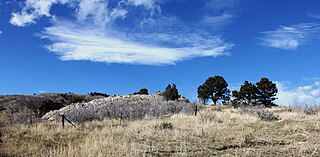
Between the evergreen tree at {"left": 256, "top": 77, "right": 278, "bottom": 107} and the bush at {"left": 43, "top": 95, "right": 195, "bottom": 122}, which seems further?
the evergreen tree at {"left": 256, "top": 77, "right": 278, "bottom": 107}

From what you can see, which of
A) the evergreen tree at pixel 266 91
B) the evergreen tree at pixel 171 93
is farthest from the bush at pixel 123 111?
the evergreen tree at pixel 266 91

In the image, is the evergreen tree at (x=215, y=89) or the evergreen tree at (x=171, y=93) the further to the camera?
the evergreen tree at (x=215, y=89)

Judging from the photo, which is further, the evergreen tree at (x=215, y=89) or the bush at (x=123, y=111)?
the evergreen tree at (x=215, y=89)

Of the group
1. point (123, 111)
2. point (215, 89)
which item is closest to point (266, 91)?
point (215, 89)

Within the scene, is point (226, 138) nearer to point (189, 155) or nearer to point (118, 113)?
point (189, 155)

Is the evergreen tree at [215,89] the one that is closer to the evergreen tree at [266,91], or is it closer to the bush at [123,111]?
the evergreen tree at [266,91]

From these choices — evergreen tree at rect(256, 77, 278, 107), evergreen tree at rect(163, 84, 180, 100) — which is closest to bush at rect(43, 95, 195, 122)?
evergreen tree at rect(163, 84, 180, 100)

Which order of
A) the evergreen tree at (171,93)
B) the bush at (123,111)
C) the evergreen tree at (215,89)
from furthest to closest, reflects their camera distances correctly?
the evergreen tree at (215,89), the evergreen tree at (171,93), the bush at (123,111)

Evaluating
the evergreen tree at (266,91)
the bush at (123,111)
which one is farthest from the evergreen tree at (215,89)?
the bush at (123,111)

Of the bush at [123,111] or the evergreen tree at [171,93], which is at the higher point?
the evergreen tree at [171,93]

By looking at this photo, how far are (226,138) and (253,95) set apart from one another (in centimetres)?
3900

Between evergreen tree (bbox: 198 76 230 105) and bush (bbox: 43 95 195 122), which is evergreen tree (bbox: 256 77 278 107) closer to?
evergreen tree (bbox: 198 76 230 105)

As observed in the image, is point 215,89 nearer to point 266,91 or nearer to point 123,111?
point 266,91

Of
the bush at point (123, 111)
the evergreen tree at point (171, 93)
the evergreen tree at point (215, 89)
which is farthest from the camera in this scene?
the evergreen tree at point (215, 89)
